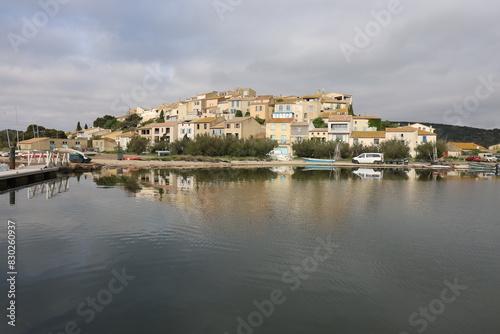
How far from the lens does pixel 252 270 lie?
10.3m

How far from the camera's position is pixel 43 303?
8242mm

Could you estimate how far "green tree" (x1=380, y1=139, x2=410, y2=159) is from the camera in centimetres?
7094

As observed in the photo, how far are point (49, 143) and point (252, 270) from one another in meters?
108

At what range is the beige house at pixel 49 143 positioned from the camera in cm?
9456

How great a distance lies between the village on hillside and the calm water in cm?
6291

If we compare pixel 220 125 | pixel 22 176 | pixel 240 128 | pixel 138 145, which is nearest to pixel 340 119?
pixel 240 128

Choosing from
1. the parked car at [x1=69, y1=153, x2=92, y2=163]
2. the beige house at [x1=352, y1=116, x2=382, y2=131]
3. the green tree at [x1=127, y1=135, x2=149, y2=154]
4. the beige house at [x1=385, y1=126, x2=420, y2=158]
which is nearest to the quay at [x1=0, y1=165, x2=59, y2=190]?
the parked car at [x1=69, y1=153, x2=92, y2=163]

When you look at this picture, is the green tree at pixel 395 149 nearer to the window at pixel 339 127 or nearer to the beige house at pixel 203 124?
the window at pixel 339 127

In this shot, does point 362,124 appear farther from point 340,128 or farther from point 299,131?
point 299,131

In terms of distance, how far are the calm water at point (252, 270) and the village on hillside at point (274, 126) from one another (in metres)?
62.9

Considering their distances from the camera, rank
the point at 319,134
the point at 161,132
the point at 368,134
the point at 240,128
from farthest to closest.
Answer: the point at 161,132, the point at 240,128, the point at 319,134, the point at 368,134

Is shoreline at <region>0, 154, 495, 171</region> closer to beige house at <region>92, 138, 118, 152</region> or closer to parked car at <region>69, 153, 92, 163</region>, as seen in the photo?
parked car at <region>69, 153, 92, 163</region>

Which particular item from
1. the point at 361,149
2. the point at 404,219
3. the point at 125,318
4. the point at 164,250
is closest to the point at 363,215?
the point at 404,219

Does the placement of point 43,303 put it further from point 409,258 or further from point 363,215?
point 363,215
